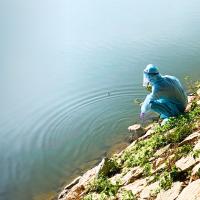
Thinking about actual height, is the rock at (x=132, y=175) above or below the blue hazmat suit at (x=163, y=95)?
below

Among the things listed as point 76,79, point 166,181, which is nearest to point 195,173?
point 166,181

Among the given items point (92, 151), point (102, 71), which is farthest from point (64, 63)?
point (92, 151)

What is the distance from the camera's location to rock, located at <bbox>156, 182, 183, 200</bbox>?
232 inches

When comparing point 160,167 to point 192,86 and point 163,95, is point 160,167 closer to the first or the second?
point 163,95

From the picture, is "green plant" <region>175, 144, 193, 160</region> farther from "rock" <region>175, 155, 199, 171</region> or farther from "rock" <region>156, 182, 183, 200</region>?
"rock" <region>156, 182, 183, 200</region>

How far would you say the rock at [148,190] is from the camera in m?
6.38

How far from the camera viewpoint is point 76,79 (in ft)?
68.3

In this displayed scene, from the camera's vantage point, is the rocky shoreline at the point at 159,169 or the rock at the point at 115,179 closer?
the rocky shoreline at the point at 159,169

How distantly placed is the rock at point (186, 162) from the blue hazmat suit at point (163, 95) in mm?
2505

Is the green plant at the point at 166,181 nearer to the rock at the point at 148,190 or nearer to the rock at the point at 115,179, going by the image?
the rock at the point at 148,190

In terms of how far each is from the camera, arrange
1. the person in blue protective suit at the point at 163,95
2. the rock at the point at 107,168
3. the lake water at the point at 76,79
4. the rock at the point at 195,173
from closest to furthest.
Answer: the rock at the point at 195,173 < the rock at the point at 107,168 < the person in blue protective suit at the point at 163,95 < the lake water at the point at 76,79

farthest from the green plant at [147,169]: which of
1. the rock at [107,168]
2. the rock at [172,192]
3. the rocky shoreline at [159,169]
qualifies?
the rock at [107,168]

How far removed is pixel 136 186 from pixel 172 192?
114 cm

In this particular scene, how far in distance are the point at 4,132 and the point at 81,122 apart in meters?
3.18
